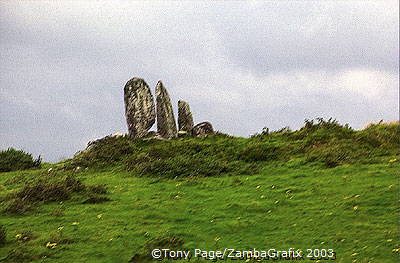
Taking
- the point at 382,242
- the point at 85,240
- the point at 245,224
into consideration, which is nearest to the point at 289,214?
the point at 245,224

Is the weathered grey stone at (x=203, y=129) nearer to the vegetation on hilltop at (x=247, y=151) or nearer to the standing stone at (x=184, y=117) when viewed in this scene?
the standing stone at (x=184, y=117)

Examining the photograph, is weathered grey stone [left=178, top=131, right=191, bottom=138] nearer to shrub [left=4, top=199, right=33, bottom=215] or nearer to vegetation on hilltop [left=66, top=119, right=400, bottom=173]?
vegetation on hilltop [left=66, top=119, right=400, bottom=173]

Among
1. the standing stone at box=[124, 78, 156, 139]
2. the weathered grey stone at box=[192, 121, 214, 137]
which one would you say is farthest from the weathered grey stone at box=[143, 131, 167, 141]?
the weathered grey stone at box=[192, 121, 214, 137]

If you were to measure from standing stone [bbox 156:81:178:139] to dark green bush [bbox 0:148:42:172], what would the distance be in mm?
9101

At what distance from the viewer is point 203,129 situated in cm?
3681

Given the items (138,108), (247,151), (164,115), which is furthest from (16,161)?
(247,151)

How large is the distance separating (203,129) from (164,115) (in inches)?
139

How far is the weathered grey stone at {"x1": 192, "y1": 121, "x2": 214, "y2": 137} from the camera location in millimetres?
36719

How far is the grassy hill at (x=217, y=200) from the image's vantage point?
44.7ft

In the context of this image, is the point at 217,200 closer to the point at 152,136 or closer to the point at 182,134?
the point at 152,136

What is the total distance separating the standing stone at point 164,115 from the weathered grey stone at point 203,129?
6.33 feet

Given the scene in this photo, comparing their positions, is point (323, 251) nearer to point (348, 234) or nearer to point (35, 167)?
point (348, 234)

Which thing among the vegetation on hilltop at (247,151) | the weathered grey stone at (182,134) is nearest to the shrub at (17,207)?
the vegetation on hilltop at (247,151)

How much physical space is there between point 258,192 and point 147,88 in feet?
63.3
